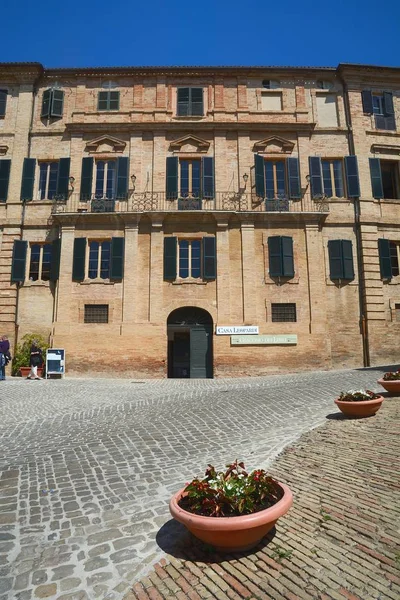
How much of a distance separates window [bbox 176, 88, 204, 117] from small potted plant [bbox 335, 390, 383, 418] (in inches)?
665

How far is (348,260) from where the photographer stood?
18.5 metres

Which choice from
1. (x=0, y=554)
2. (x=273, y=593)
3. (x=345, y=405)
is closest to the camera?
(x=273, y=593)

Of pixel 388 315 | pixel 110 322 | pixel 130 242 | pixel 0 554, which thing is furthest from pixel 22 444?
pixel 388 315

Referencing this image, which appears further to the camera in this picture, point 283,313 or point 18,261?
point 18,261

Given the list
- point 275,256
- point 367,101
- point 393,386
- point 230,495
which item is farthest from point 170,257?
point 230,495

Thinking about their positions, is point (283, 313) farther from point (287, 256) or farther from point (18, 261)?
point (18, 261)

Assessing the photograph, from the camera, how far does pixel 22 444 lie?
6602 millimetres

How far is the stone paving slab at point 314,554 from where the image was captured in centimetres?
277

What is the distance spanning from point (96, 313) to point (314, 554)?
15.8m

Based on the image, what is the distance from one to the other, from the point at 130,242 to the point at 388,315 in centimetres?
1284

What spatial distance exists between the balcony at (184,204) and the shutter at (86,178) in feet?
0.78

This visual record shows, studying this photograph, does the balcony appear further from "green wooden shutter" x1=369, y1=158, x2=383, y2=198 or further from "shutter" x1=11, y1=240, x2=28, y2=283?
"green wooden shutter" x1=369, y1=158, x2=383, y2=198

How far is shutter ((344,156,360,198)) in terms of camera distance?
62.3 feet

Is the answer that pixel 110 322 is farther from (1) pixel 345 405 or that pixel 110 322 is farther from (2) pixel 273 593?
(2) pixel 273 593
